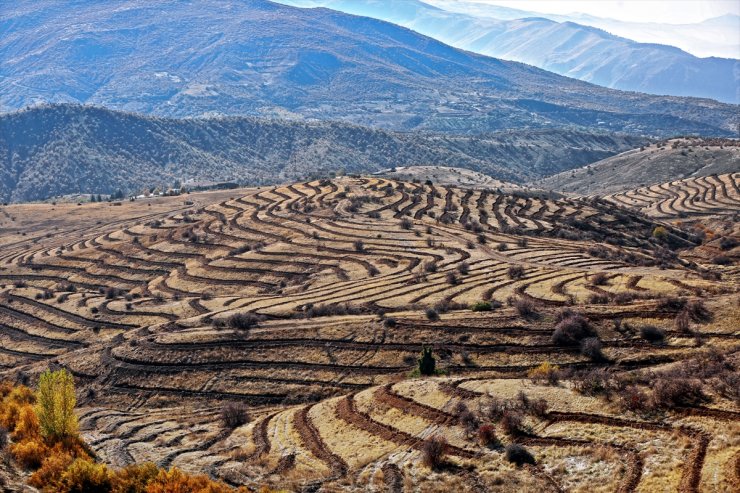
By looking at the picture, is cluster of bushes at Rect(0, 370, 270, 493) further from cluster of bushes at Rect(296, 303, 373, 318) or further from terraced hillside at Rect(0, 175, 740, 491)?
cluster of bushes at Rect(296, 303, 373, 318)

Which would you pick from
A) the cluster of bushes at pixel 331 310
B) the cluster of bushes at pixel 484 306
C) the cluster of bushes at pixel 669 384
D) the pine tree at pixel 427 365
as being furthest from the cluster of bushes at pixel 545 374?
the cluster of bushes at pixel 331 310

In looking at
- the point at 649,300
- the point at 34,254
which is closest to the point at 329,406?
the point at 649,300

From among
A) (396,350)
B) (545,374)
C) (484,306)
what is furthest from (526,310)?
(545,374)

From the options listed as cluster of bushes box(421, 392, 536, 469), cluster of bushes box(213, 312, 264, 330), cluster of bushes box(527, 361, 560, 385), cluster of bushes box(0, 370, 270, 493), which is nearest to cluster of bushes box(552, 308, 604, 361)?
cluster of bushes box(527, 361, 560, 385)

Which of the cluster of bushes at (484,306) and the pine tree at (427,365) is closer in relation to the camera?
the pine tree at (427,365)

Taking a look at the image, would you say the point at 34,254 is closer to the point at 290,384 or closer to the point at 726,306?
the point at 290,384

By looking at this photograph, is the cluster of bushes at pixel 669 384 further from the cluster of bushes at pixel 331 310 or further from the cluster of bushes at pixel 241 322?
the cluster of bushes at pixel 241 322
